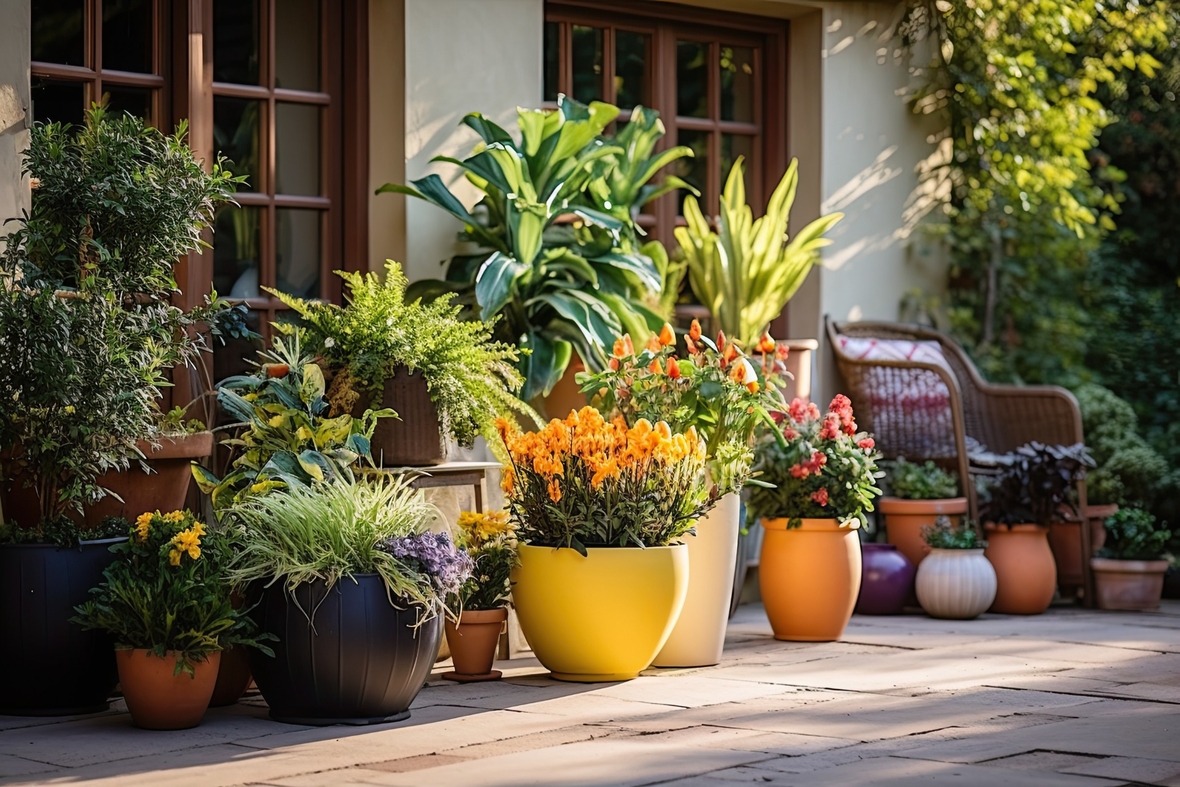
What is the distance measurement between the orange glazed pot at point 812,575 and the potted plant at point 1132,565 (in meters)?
1.70

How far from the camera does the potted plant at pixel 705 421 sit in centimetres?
513

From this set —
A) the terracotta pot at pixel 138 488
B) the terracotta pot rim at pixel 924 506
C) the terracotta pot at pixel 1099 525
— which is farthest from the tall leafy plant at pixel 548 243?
the terracotta pot at pixel 1099 525

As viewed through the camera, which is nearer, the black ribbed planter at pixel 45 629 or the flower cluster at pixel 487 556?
the black ribbed planter at pixel 45 629

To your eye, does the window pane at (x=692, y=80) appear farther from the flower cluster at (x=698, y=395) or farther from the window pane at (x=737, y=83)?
the flower cluster at (x=698, y=395)

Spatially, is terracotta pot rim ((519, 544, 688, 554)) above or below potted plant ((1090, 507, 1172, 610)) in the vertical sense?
above

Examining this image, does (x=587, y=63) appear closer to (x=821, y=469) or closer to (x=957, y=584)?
(x=821, y=469)

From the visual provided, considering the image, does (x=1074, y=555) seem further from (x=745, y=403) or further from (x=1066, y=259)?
(x=745, y=403)

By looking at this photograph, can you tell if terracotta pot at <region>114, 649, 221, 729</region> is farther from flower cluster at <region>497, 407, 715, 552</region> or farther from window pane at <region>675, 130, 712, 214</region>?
window pane at <region>675, 130, 712, 214</region>

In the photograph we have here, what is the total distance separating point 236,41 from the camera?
18.7 feet

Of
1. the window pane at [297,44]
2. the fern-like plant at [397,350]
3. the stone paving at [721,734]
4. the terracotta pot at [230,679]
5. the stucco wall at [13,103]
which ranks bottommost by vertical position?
the stone paving at [721,734]

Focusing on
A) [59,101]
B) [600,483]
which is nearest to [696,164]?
[600,483]

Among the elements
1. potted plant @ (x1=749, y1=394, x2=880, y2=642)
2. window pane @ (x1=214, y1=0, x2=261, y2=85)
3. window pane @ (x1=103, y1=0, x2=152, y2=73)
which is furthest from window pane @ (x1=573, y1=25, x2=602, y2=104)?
window pane @ (x1=103, y1=0, x2=152, y2=73)

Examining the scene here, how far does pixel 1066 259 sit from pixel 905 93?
1.23 m

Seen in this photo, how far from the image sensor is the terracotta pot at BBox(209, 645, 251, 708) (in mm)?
4406
